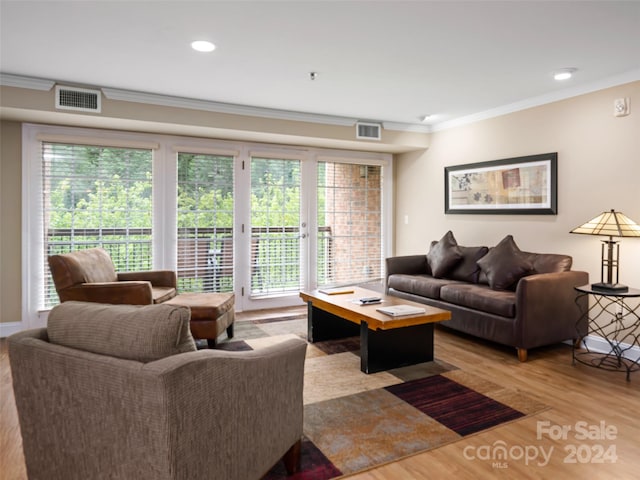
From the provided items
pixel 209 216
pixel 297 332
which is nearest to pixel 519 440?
pixel 297 332

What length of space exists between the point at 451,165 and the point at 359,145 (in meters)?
1.20

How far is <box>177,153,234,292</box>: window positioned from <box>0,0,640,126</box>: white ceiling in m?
0.95

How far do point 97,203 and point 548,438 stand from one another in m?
4.44

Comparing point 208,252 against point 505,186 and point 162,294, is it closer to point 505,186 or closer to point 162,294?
point 162,294

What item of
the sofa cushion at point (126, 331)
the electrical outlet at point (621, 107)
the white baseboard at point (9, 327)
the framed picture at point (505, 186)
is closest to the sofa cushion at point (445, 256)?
the framed picture at point (505, 186)

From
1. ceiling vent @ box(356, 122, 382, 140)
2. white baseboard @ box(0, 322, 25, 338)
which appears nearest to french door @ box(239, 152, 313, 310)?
ceiling vent @ box(356, 122, 382, 140)

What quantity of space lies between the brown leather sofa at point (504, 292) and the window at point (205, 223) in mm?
2070

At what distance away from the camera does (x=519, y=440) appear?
7.50 feet

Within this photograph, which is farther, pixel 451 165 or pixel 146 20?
pixel 451 165

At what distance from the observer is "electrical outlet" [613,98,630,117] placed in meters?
3.67

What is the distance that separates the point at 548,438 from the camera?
7.60 ft

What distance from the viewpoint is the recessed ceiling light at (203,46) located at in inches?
119

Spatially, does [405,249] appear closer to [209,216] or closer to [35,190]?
[209,216]

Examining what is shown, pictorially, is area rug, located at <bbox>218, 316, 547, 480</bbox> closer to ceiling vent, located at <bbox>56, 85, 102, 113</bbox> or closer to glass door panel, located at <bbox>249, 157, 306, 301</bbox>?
glass door panel, located at <bbox>249, 157, 306, 301</bbox>
